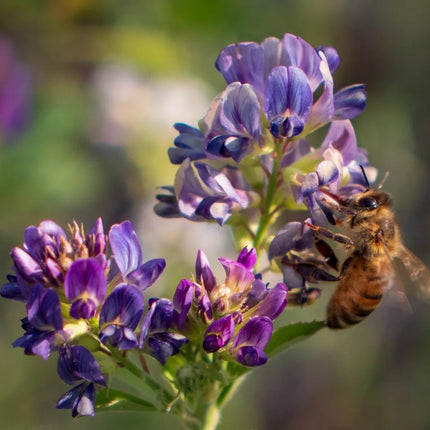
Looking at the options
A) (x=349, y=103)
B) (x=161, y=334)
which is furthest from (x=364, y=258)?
(x=161, y=334)

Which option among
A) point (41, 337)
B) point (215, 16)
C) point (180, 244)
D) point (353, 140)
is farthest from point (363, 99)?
point (215, 16)

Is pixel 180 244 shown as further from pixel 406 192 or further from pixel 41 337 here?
pixel 41 337

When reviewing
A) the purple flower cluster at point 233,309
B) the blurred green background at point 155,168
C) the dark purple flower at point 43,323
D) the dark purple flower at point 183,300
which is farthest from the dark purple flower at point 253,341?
the blurred green background at point 155,168

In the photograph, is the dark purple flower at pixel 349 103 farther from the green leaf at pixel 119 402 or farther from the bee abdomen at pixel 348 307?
the green leaf at pixel 119 402

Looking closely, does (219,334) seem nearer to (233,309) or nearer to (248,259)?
(233,309)

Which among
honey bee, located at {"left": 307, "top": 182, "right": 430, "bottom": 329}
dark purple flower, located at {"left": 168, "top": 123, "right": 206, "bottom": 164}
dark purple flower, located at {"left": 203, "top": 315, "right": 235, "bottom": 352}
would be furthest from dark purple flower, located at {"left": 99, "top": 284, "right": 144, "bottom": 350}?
honey bee, located at {"left": 307, "top": 182, "right": 430, "bottom": 329}

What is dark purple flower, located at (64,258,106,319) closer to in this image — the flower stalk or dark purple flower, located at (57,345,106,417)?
the flower stalk

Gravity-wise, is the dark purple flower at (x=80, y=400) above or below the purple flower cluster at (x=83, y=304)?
below
